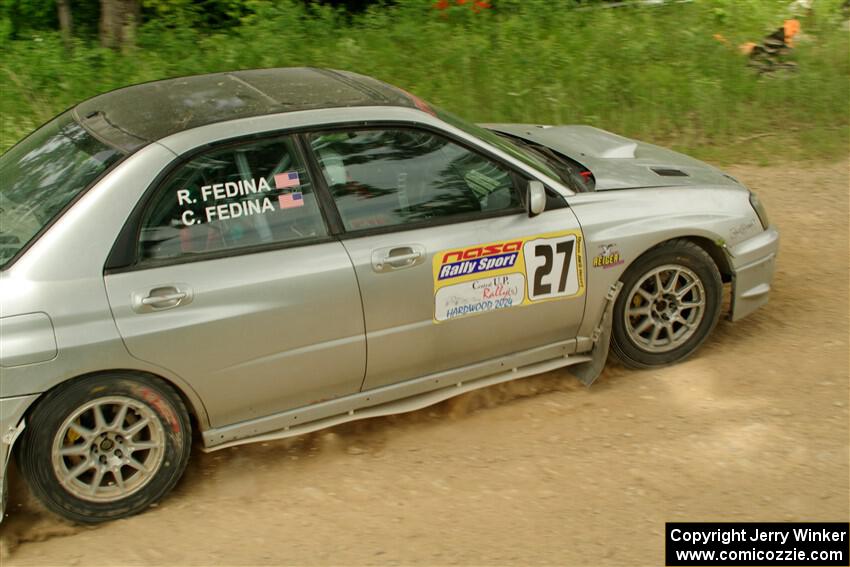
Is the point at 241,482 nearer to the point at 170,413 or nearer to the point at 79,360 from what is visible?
the point at 170,413

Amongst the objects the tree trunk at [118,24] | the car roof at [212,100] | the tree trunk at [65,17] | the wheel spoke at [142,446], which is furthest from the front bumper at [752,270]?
the tree trunk at [65,17]

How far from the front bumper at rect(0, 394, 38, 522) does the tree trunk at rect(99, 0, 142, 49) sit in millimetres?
6189

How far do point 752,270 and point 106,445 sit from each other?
3525 mm

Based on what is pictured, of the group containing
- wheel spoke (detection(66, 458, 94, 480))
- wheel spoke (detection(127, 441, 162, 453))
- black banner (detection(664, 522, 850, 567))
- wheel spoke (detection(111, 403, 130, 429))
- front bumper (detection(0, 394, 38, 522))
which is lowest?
black banner (detection(664, 522, 850, 567))

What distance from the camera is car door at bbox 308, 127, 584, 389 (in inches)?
172

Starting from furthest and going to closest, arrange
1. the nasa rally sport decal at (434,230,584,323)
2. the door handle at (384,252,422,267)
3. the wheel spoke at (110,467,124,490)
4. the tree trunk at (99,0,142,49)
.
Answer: the tree trunk at (99,0,142,49), the nasa rally sport decal at (434,230,584,323), the door handle at (384,252,422,267), the wheel spoke at (110,467,124,490)

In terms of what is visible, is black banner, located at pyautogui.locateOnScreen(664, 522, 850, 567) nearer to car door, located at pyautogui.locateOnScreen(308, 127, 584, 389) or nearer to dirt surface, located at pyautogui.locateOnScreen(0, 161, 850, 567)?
dirt surface, located at pyautogui.locateOnScreen(0, 161, 850, 567)

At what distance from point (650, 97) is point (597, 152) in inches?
139

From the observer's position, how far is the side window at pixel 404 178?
438cm

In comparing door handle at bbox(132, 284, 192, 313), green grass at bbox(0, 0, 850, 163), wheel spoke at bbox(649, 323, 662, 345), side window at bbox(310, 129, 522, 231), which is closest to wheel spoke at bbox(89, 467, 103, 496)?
door handle at bbox(132, 284, 192, 313)

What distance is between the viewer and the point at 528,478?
14.6 feet

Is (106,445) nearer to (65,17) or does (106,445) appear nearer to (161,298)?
(161,298)

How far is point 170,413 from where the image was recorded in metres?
4.14

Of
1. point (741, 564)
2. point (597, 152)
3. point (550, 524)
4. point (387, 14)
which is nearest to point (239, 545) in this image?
point (550, 524)
